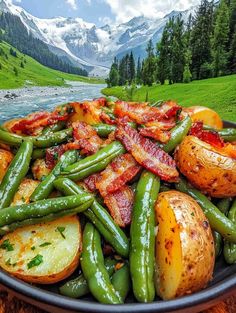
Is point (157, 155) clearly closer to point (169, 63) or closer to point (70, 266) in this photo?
point (70, 266)

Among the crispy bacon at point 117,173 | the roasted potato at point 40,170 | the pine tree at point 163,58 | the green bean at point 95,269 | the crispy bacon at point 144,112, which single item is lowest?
the pine tree at point 163,58

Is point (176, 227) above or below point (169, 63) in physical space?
above

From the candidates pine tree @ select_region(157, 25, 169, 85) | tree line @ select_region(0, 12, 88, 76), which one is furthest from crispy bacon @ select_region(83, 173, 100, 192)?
tree line @ select_region(0, 12, 88, 76)

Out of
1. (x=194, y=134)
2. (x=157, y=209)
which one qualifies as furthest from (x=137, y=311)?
(x=194, y=134)

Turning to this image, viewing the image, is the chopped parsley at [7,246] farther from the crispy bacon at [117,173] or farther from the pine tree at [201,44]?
the pine tree at [201,44]

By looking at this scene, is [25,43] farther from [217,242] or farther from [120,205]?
[217,242]

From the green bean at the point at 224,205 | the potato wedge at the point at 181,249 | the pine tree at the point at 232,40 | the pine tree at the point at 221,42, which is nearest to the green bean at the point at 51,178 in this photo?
the potato wedge at the point at 181,249

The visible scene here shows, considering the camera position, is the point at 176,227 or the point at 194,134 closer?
the point at 176,227
